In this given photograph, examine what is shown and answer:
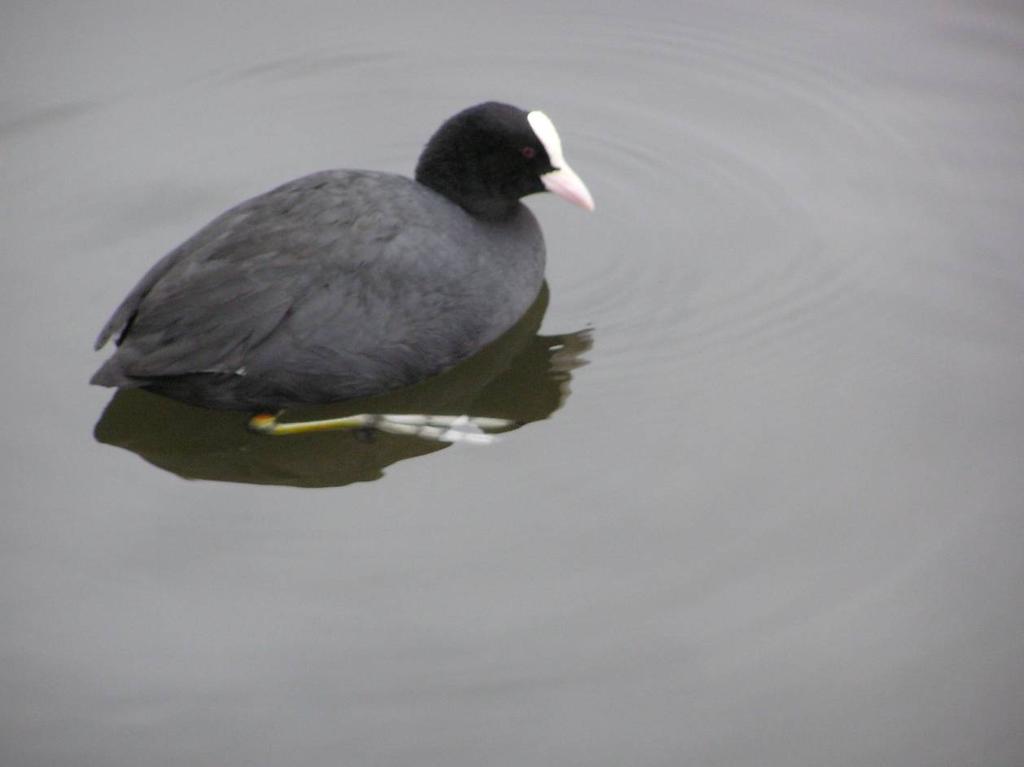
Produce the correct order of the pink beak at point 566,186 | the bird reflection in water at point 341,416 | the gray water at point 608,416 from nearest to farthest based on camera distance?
the gray water at point 608,416 < the bird reflection in water at point 341,416 < the pink beak at point 566,186

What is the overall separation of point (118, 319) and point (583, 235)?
5.86 ft

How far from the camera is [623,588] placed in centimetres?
383

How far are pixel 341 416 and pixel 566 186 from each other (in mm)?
1097

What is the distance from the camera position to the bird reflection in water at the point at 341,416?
425 centimetres

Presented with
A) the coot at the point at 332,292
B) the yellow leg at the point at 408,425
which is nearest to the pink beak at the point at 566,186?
the coot at the point at 332,292

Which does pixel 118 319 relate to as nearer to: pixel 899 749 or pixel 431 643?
pixel 431 643

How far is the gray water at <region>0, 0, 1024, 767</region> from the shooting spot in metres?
3.54

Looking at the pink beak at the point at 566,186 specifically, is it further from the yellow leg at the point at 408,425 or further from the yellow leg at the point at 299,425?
the yellow leg at the point at 299,425

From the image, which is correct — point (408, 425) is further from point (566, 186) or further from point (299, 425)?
point (566, 186)

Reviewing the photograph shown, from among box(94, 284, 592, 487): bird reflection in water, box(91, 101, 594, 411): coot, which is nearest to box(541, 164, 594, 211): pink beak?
box(91, 101, 594, 411): coot

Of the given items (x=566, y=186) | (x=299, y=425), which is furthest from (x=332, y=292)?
(x=566, y=186)

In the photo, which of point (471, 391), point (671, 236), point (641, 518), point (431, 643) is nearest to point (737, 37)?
point (671, 236)

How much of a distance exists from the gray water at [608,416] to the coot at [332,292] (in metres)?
0.27

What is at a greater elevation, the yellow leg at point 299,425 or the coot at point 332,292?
the coot at point 332,292
